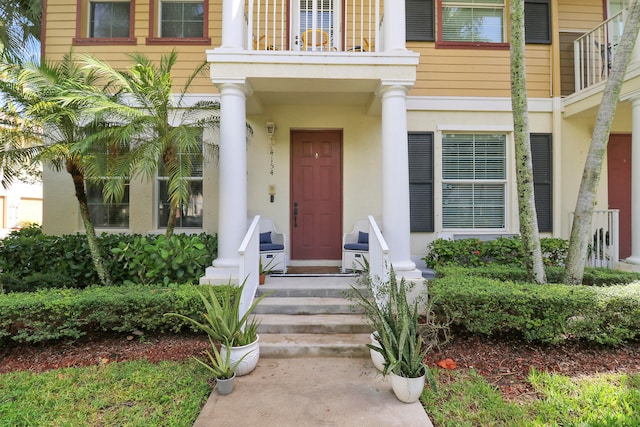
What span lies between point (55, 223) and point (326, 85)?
16.6ft

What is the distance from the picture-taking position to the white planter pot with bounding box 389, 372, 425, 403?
2600 mm

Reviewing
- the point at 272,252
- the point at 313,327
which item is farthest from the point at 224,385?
the point at 272,252

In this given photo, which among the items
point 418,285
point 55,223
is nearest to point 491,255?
point 418,285

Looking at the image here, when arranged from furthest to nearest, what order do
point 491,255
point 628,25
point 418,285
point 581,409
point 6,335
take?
point 491,255 → point 418,285 → point 628,25 → point 6,335 → point 581,409

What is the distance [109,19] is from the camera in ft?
19.2

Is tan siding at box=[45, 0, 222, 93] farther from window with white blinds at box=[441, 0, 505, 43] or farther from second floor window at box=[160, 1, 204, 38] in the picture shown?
window with white blinds at box=[441, 0, 505, 43]

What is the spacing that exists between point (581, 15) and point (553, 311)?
5.95 meters

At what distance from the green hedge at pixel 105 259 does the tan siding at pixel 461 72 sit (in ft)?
14.4

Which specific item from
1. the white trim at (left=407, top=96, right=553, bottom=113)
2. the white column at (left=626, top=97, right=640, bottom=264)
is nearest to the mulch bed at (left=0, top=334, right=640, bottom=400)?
the white column at (left=626, top=97, right=640, bottom=264)

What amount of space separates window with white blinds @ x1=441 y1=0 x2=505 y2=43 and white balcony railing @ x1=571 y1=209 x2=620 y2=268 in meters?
3.46

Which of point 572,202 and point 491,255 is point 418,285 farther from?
point 572,202

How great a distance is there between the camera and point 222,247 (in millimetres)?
4246

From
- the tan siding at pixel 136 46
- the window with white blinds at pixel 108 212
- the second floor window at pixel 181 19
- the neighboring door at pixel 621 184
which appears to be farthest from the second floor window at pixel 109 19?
the neighboring door at pixel 621 184

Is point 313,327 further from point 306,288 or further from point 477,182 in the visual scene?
point 477,182
